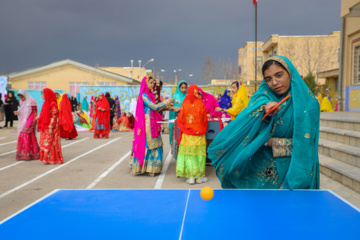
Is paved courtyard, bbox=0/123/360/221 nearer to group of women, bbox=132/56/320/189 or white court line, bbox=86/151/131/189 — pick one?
white court line, bbox=86/151/131/189

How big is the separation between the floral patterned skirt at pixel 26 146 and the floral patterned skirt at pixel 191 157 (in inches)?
179

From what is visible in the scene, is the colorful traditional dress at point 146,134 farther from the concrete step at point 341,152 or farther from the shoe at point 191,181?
the concrete step at point 341,152

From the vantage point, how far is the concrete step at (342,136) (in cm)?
606

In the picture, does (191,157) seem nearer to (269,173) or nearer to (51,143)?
(269,173)

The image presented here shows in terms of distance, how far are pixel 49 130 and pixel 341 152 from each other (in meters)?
6.70

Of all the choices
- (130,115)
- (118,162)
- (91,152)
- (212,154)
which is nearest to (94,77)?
(130,115)

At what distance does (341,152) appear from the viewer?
6062mm

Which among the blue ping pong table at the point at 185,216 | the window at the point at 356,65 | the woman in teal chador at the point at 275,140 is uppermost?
the window at the point at 356,65

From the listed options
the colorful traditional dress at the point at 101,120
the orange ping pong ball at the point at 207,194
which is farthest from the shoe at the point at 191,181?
the colorful traditional dress at the point at 101,120

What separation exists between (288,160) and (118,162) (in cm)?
606

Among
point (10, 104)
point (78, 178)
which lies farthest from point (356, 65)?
point (10, 104)

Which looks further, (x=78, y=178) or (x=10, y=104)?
(x=10, y=104)

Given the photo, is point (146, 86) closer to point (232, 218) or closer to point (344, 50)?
point (232, 218)

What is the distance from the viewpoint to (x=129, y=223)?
1467mm
